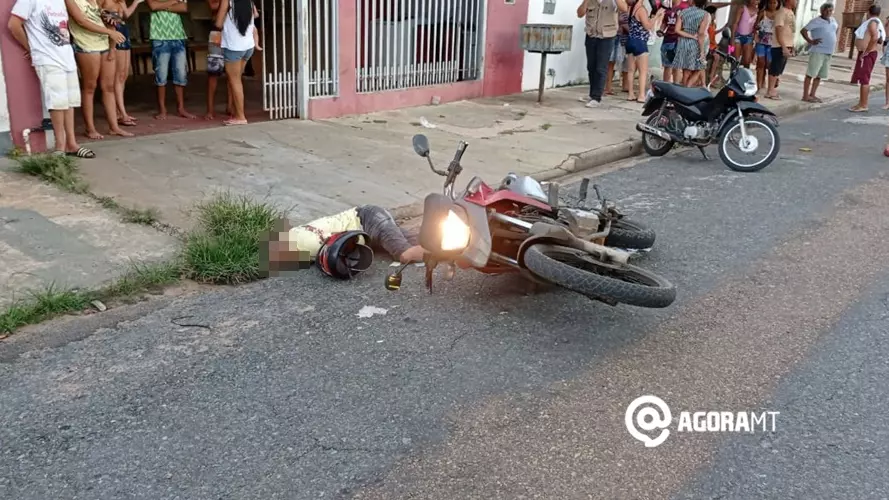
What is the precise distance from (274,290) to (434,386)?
1595 millimetres

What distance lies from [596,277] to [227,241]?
264cm

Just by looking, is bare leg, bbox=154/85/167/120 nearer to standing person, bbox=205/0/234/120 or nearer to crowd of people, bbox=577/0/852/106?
standing person, bbox=205/0/234/120

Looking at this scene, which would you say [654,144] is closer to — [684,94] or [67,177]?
[684,94]

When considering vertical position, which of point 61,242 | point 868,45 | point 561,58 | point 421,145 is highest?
point 868,45

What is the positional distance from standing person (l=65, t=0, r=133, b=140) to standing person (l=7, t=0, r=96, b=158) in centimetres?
32

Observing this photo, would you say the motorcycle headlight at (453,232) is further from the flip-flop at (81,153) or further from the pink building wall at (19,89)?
the pink building wall at (19,89)

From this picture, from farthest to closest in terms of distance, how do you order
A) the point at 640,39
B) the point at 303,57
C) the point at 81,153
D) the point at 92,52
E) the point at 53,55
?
the point at 640,39 < the point at 303,57 < the point at 92,52 < the point at 81,153 < the point at 53,55

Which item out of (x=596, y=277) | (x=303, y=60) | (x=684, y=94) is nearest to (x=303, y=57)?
(x=303, y=60)

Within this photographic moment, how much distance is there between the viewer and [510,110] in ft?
37.8

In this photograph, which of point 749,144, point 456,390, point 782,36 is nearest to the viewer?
point 456,390

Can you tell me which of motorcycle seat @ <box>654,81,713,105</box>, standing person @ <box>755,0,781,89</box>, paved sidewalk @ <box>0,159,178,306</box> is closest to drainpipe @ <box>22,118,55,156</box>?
paved sidewalk @ <box>0,159,178,306</box>

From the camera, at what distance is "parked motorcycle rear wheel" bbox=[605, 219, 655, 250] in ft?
17.5

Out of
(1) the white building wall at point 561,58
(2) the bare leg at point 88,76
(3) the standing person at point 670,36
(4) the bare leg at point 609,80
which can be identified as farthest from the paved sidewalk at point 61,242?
(4) the bare leg at point 609,80

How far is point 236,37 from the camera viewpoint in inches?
349
